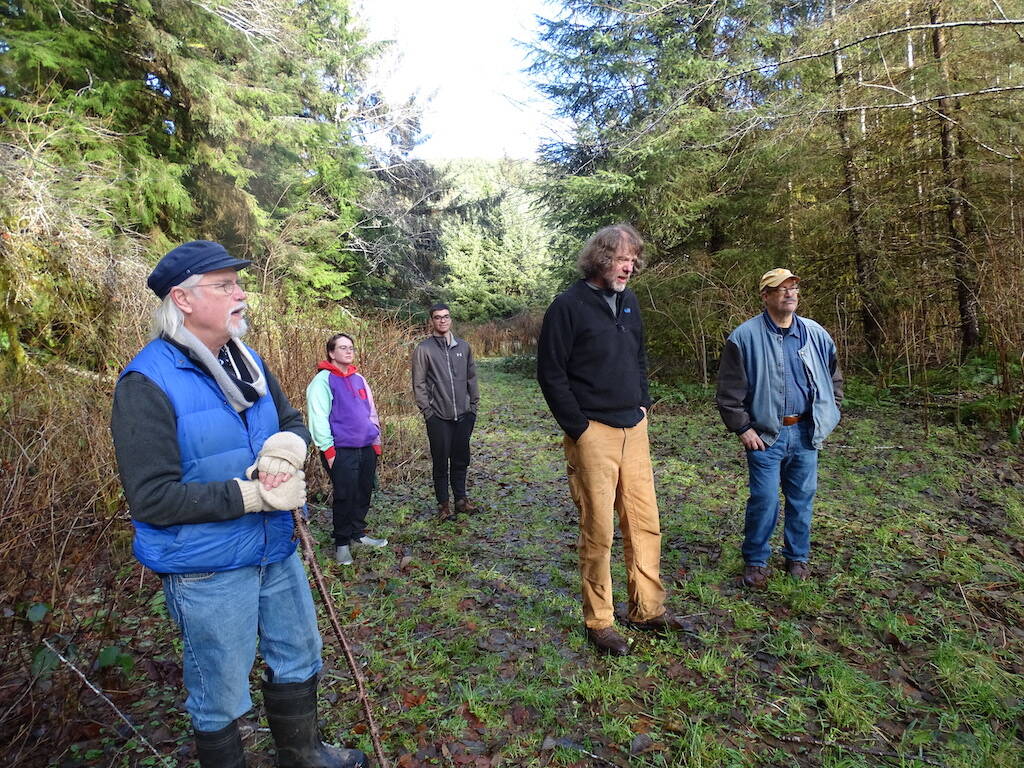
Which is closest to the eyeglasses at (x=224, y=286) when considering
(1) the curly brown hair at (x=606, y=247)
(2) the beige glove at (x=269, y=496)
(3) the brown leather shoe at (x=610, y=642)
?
(2) the beige glove at (x=269, y=496)

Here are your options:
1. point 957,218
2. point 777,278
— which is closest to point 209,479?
point 777,278

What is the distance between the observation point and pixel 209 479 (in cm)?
190

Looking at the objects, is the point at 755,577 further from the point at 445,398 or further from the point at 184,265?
the point at 184,265

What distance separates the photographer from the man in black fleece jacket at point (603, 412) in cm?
320

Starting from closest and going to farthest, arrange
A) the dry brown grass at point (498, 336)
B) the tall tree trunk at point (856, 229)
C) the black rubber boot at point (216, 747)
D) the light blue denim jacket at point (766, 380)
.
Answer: the black rubber boot at point (216, 747)
the light blue denim jacket at point (766, 380)
the tall tree trunk at point (856, 229)
the dry brown grass at point (498, 336)

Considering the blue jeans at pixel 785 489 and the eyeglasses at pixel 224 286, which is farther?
the blue jeans at pixel 785 489

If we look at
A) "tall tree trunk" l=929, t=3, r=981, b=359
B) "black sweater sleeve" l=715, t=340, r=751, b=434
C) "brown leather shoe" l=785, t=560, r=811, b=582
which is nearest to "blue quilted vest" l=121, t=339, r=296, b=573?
"black sweater sleeve" l=715, t=340, r=751, b=434

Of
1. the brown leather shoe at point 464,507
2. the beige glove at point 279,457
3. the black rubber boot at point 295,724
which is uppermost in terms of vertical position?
the beige glove at point 279,457

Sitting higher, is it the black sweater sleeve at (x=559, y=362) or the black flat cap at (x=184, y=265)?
the black flat cap at (x=184, y=265)

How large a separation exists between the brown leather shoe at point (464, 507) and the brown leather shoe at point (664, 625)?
2.83m

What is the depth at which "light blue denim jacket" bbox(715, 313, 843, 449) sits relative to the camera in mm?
3793

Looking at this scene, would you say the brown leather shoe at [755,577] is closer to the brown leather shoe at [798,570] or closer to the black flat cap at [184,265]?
the brown leather shoe at [798,570]

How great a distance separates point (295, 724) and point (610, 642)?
5.77 feet

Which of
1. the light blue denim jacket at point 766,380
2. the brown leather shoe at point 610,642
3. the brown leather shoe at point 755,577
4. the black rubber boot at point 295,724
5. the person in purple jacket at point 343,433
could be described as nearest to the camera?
the black rubber boot at point 295,724
